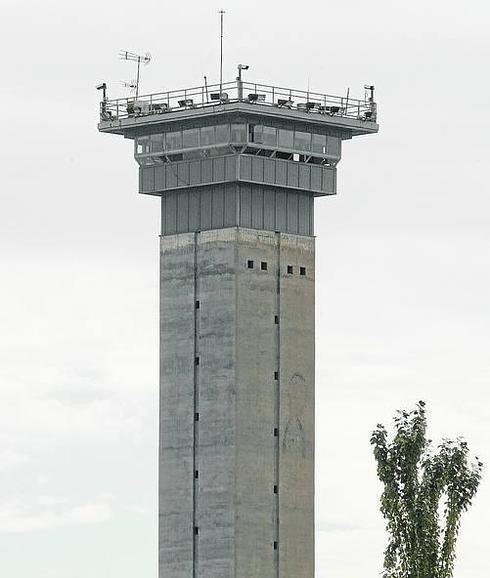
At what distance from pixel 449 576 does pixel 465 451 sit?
7.12 meters

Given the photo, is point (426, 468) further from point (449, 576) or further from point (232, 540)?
point (232, 540)

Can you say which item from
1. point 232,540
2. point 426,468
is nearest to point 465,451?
point 426,468

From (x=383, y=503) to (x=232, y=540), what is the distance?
35.4m

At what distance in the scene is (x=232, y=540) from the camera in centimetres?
19988

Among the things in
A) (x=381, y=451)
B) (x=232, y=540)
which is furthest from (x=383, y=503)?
(x=232, y=540)

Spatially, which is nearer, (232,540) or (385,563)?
(385,563)

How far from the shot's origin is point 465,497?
165750 mm

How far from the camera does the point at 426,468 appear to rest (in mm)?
166375

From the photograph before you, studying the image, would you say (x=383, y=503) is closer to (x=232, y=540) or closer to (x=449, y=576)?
(x=449, y=576)

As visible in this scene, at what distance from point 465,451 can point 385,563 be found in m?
7.85

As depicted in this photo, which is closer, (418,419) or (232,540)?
(418,419)

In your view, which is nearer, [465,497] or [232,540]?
[465,497]

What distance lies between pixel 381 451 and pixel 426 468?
2728mm

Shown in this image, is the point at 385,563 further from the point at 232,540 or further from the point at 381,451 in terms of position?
the point at 232,540
